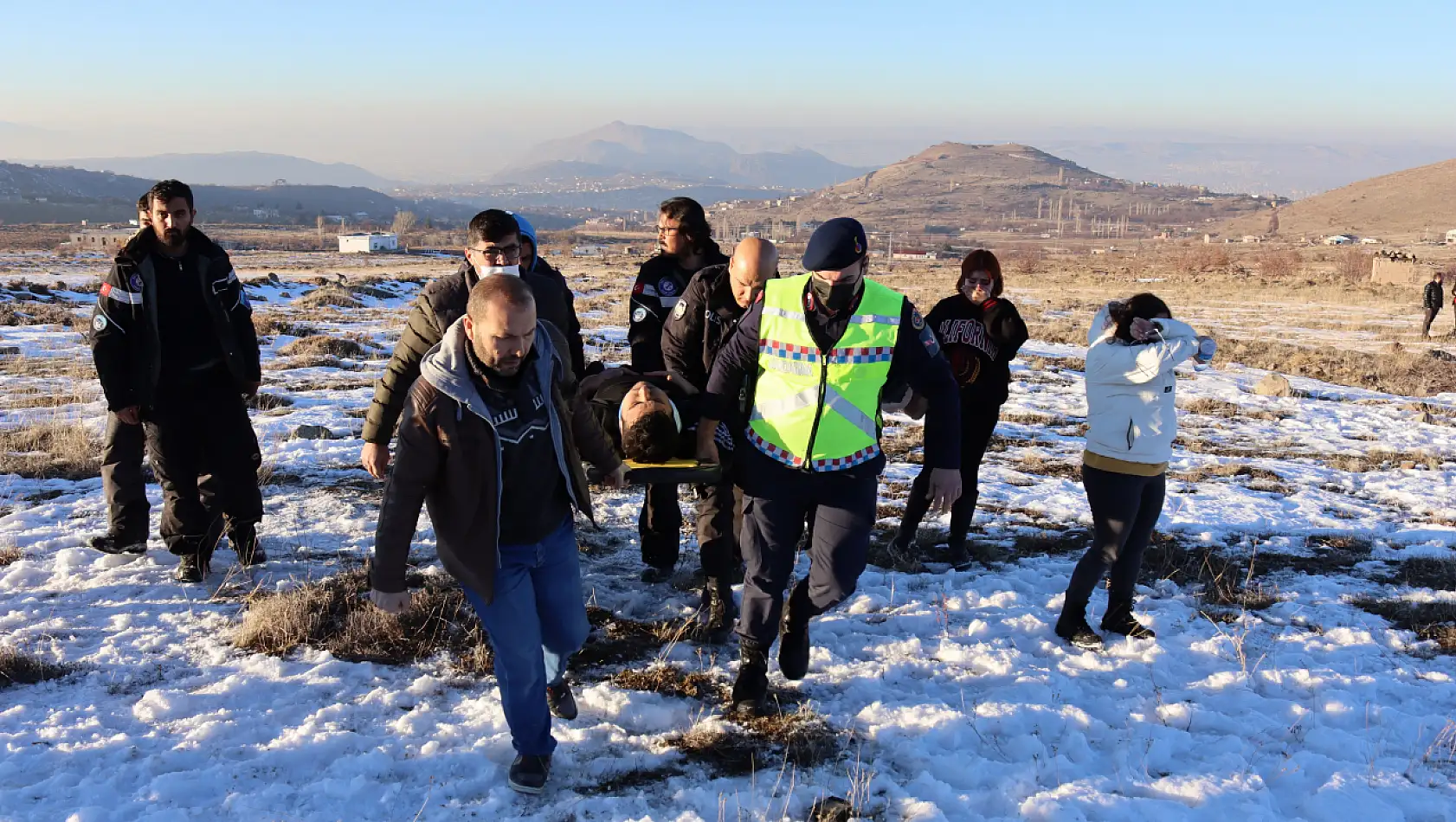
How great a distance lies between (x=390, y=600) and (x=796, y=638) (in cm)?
190

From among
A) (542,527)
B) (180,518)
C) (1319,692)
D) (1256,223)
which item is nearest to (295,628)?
(180,518)

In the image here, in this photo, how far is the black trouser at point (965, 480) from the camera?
616cm

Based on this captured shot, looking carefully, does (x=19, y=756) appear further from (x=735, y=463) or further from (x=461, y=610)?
(x=735, y=463)

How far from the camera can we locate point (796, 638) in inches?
172

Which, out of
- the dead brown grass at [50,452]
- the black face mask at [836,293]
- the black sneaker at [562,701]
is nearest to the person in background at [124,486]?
the dead brown grass at [50,452]

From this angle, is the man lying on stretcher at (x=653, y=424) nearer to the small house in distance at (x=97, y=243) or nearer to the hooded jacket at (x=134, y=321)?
the hooded jacket at (x=134, y=321)

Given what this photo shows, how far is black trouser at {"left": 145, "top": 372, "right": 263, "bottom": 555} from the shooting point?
5.32 meters

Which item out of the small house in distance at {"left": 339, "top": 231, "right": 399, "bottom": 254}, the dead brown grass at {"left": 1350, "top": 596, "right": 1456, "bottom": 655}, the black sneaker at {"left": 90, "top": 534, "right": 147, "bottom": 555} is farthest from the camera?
the small house in distance at {"left": 339, "top": 231, "right": 399, "bottom": 254}

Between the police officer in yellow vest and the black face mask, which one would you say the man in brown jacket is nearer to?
the police officer in yellow vest

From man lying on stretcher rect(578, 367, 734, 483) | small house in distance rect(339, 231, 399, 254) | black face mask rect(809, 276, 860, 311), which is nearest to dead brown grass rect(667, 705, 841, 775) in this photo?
man lying on stretcher rect(578, 367, 734, 483)

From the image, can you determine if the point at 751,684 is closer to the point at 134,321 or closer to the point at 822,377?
the point at 822,377

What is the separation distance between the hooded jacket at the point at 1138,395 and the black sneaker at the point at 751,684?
7.06ft

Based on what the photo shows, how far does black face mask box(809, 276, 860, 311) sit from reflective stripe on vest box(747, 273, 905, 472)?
6 cm

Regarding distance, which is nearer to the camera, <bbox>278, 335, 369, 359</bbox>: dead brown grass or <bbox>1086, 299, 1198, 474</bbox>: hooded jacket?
<bbox>1086, 299, 1198, 474</bbox>: hooded jacket
